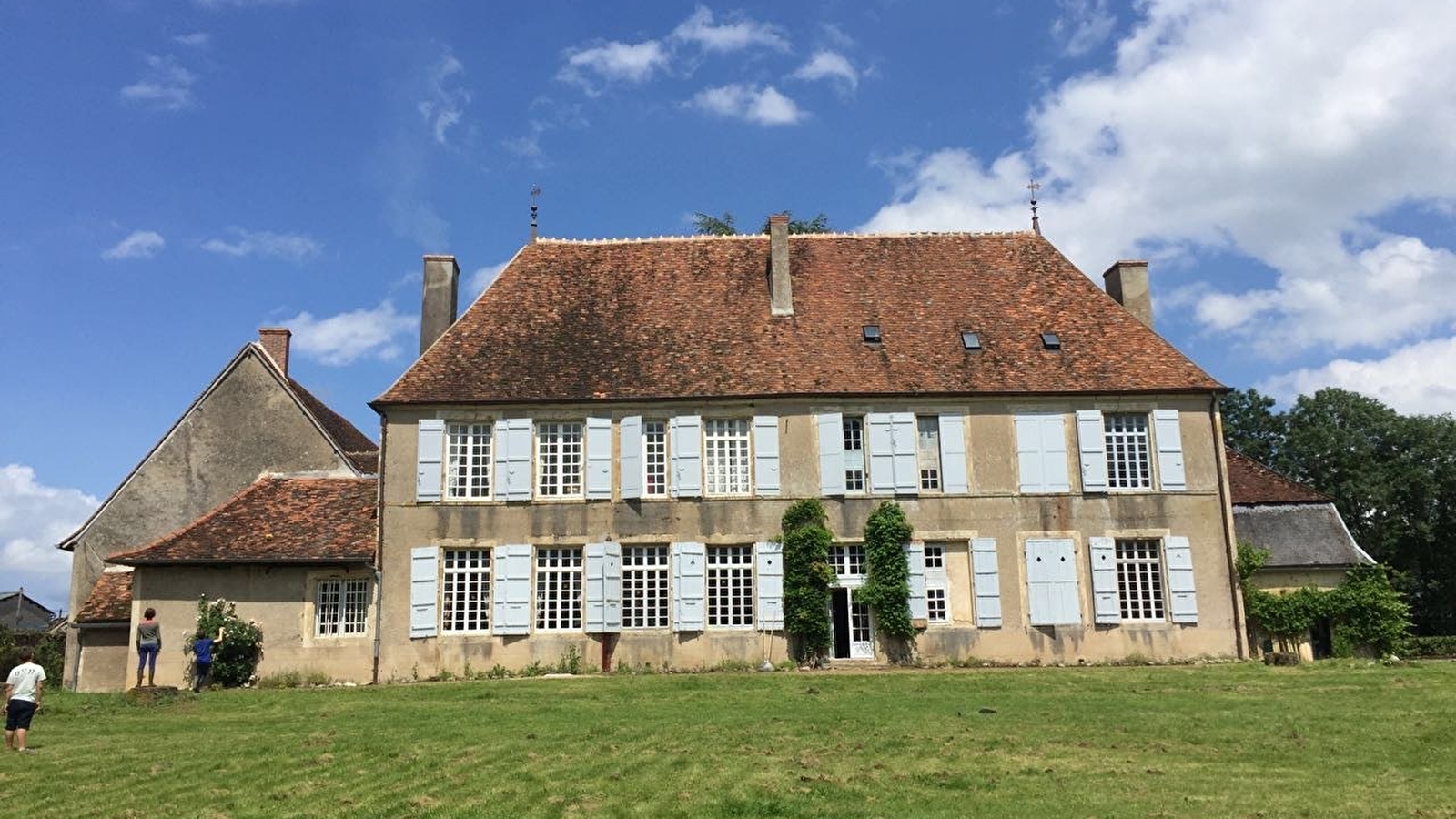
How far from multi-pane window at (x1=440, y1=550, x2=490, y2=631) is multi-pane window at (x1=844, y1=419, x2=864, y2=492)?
23.5 feet

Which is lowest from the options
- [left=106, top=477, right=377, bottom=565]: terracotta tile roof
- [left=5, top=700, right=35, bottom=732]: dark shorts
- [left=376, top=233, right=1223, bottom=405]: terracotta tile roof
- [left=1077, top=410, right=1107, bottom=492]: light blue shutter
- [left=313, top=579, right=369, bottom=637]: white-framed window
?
[left=5, top=700, right=35, bottom=732]: dark shorts

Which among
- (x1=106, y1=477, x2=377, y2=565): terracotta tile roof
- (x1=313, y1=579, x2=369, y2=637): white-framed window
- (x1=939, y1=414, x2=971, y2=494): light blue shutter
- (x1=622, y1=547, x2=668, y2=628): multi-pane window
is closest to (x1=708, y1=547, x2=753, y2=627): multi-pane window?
(x1=622, y1=547, x2=668, y2=628): multi-pane window

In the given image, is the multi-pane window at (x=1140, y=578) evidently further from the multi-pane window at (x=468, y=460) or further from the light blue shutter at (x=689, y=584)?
the multi-pane window at (x=468, y=460)

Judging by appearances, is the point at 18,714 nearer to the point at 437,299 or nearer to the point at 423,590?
the point at 423,590

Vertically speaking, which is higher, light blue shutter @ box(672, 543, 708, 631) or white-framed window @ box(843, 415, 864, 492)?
white-framed window @ box(843, 415, 864, 492)

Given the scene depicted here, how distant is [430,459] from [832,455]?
784 cm

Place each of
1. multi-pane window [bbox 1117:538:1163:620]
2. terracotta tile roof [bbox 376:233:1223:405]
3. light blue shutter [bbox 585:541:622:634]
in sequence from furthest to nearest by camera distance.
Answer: terracotta tile roof [bbox 376:233:1223:405]
multi-pane window [bbox 1117:538:1163:620]
light blue shutter [bbox 585:541:622:634]

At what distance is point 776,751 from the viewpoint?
39.2ft

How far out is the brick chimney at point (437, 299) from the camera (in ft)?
79.7

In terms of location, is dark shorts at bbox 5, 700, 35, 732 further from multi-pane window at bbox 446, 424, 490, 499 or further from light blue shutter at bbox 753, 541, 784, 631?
light blue shutter at bbox 753, 541, 784, 631

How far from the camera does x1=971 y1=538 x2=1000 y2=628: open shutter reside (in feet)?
70.7

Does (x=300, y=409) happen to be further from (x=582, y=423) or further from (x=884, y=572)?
(x=884, y=572)

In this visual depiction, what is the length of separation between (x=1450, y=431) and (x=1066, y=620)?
28.9 m

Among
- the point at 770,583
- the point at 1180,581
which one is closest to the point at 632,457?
the point at 770,583
